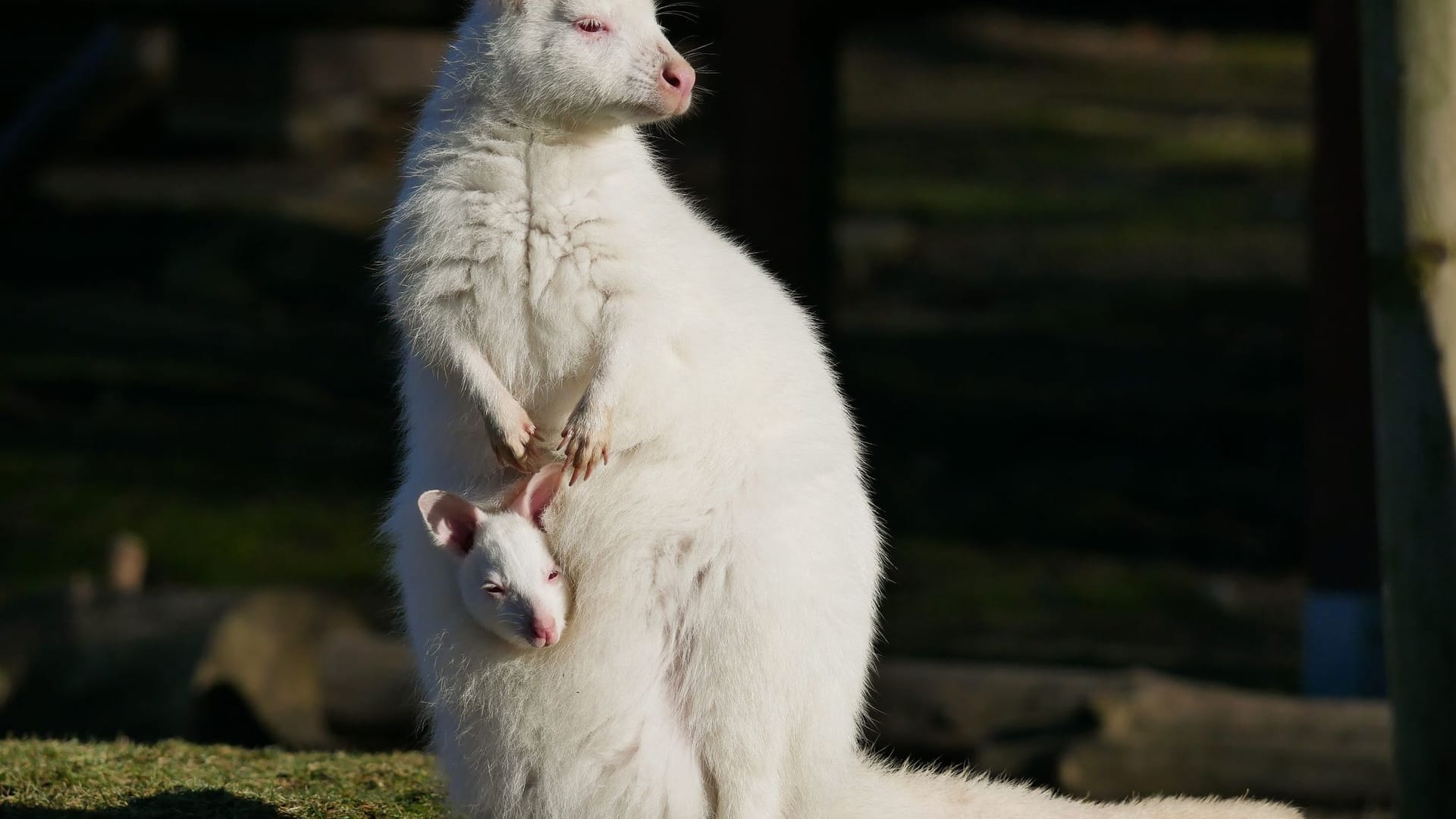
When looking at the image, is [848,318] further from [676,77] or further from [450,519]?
[450,519]

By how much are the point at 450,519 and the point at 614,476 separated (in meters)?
0.27

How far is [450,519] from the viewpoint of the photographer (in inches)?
113

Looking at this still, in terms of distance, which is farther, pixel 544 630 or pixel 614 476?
pixel 614 476

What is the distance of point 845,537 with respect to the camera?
296 centimetres

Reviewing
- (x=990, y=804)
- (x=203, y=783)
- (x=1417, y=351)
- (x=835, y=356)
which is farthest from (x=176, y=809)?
(x=835, y=356)

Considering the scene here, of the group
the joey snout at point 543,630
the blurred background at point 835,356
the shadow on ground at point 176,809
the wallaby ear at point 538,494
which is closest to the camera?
the joey snout at point 543,630

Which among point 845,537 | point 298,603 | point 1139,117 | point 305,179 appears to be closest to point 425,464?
point 845,537

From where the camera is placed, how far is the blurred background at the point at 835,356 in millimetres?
5598

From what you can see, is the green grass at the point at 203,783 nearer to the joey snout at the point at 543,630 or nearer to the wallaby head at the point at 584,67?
the joey snout at the point at 543,630

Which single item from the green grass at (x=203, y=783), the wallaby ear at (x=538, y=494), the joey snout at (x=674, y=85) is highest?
the joey snout at (x=674, y=85)

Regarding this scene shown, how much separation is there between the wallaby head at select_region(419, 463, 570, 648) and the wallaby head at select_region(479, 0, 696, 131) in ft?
1.89

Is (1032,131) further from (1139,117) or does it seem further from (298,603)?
(298,603)

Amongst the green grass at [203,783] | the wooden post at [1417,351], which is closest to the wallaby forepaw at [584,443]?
the green grass at [203,783]

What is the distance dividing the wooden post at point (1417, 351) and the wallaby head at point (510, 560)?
141 centimetres
